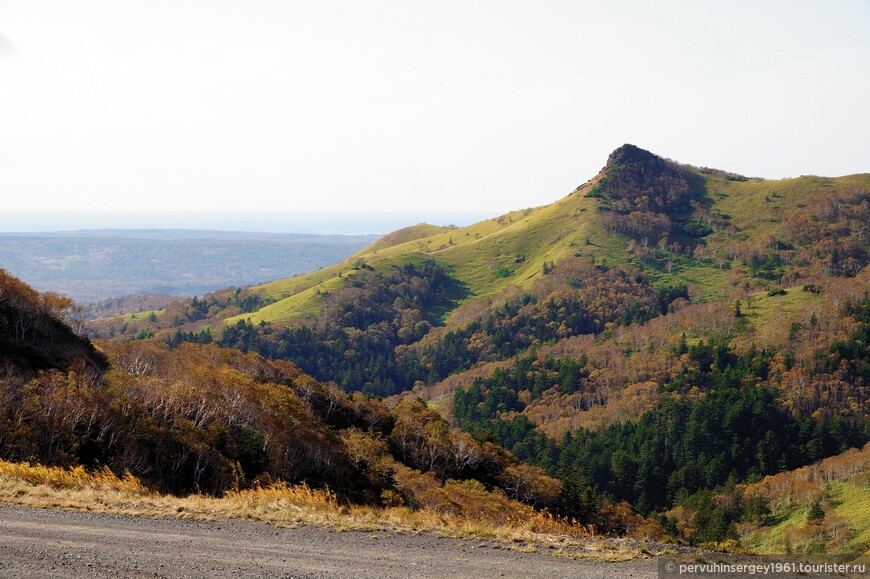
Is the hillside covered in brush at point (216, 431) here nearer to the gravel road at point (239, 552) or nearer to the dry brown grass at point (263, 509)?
the dry brown grass at point (263, 509)

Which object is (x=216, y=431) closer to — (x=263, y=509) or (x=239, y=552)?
(x=263, y=509)

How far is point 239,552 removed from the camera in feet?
49.5

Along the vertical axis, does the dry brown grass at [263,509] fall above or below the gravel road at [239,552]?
below

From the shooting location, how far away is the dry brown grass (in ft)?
56.5

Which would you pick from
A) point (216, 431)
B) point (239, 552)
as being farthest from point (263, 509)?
point (216, 431)

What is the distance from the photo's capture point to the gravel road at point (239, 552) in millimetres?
13742

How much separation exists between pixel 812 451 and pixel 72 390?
16294 centimetres

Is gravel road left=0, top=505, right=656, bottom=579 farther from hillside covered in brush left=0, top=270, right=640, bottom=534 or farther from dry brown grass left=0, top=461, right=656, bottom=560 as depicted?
hillside covered in brush left=0, top=270, right=640, bottom=534

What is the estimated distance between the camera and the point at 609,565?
1507cm

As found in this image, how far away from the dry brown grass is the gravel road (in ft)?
1.74

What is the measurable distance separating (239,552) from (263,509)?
3.43 m

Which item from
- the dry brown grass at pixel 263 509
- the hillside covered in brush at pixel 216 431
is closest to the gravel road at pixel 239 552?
the dry brown grass at pixel 263 509

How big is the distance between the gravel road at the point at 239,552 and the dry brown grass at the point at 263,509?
530 millimetres

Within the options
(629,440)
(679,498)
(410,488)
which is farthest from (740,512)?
(410,488)
